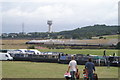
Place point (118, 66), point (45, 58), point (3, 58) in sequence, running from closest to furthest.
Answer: point (118, 66) < point (45, 58) < point (3, 58)

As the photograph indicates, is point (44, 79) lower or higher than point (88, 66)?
lower

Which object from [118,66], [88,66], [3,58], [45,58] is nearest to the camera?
[88,66]

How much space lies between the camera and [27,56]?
45.5 m

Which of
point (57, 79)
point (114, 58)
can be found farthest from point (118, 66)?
point (57, 79)

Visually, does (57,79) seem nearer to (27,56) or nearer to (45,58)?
(45,58)

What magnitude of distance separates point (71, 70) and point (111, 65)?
64.5 feet

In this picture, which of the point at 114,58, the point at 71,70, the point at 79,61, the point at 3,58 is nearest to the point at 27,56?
the point at 3,58

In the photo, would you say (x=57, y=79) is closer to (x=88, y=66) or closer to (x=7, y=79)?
(x=7, y=79)

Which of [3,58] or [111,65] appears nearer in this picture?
[111,65]

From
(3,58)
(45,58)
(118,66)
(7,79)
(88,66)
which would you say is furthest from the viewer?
(3,58)

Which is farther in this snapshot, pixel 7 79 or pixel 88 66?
pixel 7 79

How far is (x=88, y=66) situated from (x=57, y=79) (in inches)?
192

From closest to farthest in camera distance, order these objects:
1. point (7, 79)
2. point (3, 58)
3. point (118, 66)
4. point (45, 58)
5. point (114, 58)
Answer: point (7, 79)
point (118, 66)
point (114, 58)
point (45, 58)
point (3, 58)

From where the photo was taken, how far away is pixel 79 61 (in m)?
35.9
